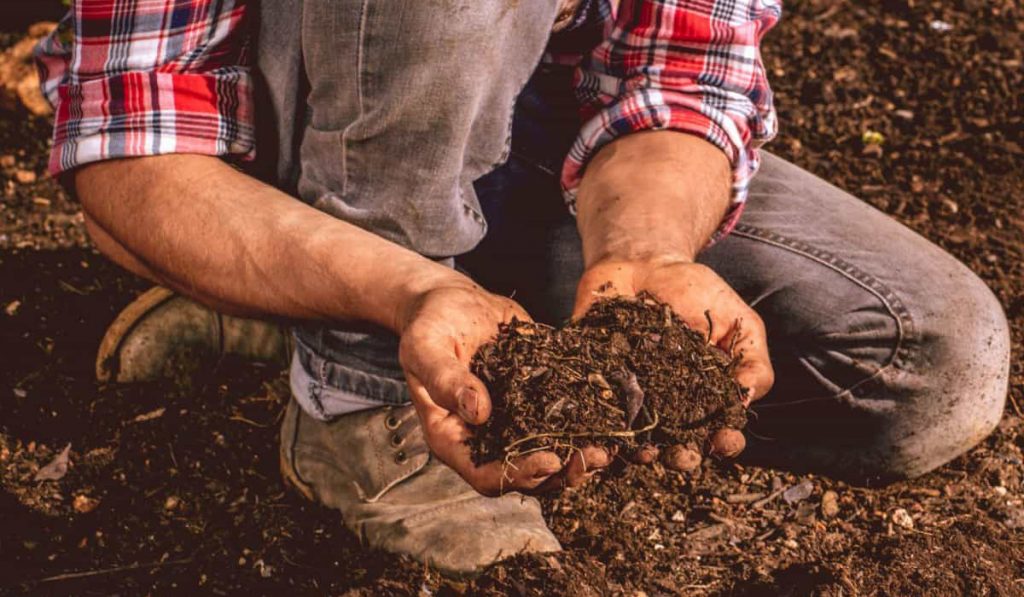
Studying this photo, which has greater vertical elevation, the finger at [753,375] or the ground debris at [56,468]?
the finger at [753,375]

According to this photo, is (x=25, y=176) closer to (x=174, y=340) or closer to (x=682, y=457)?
(x=174, y=340)

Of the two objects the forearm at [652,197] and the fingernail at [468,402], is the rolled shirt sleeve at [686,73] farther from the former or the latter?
the fingernail at [468,402]

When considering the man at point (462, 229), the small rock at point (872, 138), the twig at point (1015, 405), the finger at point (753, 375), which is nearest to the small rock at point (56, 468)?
the man at point (462, 229)

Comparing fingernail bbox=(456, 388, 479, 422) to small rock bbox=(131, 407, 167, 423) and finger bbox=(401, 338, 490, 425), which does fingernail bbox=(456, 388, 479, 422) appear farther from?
small rock bbox=(131, 407, 167, 423)

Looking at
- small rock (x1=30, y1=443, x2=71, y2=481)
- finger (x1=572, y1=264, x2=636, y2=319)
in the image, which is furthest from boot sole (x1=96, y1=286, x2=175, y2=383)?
finger (x1=572, y1=264, x2=636, y2=319)

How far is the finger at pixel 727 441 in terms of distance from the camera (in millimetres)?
1744

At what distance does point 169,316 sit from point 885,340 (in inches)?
72.3

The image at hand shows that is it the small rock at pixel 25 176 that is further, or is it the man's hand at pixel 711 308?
the small rock at pixel 25 176

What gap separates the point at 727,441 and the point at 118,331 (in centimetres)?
168

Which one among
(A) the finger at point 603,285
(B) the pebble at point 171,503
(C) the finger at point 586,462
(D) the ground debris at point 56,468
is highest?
(A) the finger at point 603,285

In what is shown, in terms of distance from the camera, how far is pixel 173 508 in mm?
2346

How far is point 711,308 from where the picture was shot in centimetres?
190

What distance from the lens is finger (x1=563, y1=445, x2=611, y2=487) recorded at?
164 centimetres

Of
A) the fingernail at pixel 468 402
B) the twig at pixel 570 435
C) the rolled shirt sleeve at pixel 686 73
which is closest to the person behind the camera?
the fingernail at pixel 468 402
